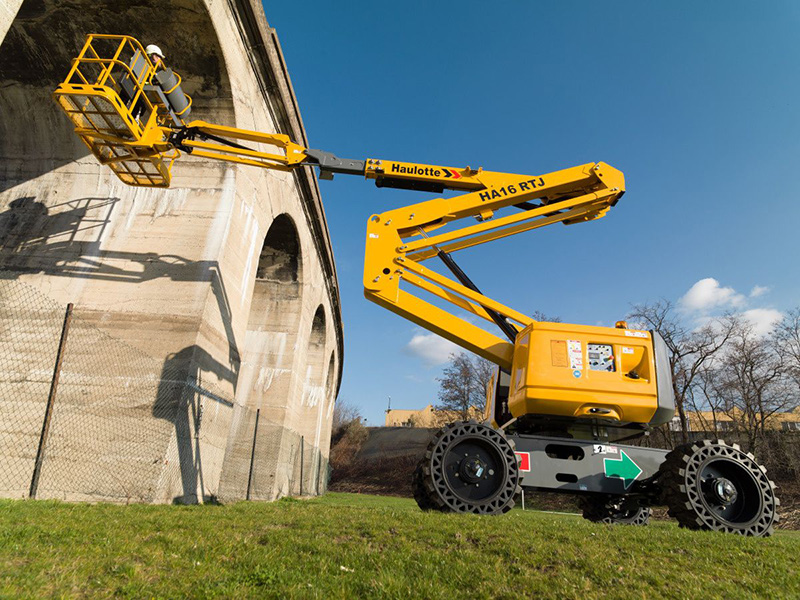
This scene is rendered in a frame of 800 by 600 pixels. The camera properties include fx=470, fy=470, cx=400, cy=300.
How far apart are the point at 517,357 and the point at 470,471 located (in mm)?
1875

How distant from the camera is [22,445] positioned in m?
7.67

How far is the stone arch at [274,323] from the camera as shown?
15188 millimetres

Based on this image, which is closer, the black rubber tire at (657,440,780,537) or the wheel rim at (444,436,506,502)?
the black rubber tire at (657,440,780,537)

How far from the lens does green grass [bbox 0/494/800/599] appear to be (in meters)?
3.28

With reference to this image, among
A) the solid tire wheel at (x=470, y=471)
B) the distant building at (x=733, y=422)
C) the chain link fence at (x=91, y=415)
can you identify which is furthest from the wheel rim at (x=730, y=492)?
the distant building at (x=733, y=422)

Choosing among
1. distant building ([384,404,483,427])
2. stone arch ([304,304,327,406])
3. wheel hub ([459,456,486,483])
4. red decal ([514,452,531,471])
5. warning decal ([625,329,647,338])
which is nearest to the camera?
wheel hub ([459,456,486,483])

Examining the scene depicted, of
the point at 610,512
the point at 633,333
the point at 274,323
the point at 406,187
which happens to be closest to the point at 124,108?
the point at 406,187

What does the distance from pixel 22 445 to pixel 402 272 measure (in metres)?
6.82

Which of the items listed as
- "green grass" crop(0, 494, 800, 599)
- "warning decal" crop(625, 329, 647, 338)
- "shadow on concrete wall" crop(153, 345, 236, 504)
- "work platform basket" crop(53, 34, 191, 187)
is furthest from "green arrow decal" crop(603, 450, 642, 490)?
"work platform basket" crop(53, 34, 191, 187)

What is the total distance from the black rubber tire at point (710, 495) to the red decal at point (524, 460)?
1.71m

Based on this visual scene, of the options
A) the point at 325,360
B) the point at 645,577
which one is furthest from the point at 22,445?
the point at 325,360

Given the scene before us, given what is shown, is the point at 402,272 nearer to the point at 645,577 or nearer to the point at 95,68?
the point at 645,577

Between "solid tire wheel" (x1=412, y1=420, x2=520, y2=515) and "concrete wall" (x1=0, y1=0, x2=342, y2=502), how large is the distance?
15.7 feet

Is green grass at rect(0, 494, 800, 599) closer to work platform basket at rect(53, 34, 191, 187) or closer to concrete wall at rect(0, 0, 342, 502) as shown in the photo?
concrete wall at rect(0, 0, 342, 502)
